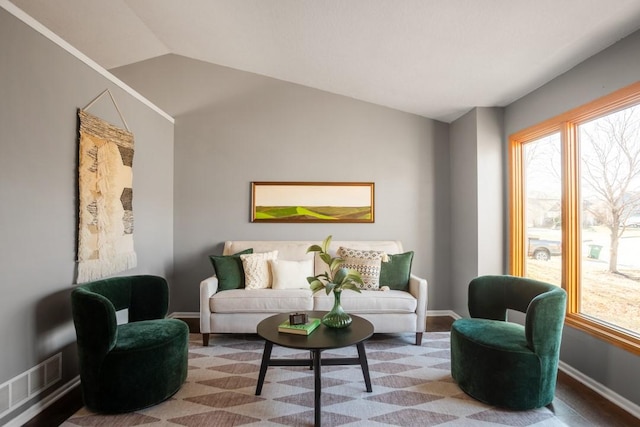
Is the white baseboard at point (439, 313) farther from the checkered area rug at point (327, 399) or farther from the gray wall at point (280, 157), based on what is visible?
the checkered area rug at point (327, 399)

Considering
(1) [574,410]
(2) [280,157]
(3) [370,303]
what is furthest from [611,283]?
(2) [280,157]

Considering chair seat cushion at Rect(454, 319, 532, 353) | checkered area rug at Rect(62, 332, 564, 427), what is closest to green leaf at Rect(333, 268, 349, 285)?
checkered area rug at Rect(62, 332, 564, 427)

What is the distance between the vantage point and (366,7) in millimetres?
2459

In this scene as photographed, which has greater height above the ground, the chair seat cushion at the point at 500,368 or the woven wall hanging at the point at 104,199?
the woven wall hanging at the point at 104,199

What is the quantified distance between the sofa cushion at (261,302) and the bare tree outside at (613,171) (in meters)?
2.49

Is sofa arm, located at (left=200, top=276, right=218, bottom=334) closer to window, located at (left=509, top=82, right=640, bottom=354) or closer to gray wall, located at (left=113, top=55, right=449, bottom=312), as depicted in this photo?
gray wall, located at (left=113, top=55, right=449, bottom=312)

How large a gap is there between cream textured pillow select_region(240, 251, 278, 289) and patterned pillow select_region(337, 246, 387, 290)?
845 mm

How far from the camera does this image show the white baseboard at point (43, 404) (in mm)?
1993

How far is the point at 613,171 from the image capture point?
248 centimetres

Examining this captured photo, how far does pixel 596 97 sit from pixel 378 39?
171 centimetres

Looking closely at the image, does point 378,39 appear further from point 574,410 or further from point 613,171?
point 574,410

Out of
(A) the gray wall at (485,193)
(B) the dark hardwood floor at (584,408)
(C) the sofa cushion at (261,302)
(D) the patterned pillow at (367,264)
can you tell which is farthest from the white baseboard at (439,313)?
(C) the sofa cushion at (261,302)

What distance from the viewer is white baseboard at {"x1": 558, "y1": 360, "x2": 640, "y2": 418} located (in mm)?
2148

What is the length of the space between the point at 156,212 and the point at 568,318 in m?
4.09
